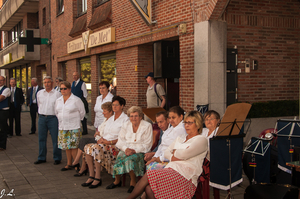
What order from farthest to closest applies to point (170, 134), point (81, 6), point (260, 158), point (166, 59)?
1. point (81, 6)
2. point (166, 59)
3. point (170, 134)
4. point (260, 158)

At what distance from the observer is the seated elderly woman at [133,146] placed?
5414 mm

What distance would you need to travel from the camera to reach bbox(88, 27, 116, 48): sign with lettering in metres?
12.1

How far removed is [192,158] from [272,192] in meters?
1.07

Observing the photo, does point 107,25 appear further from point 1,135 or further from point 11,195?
point 11,195

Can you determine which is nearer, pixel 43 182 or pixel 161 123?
pixel 161 123

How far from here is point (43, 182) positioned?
5949mm

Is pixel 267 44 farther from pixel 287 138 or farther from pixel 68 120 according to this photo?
pixel 68 120

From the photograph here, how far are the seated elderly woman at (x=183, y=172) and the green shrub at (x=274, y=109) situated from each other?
4.06 m

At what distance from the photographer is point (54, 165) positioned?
7.27 m

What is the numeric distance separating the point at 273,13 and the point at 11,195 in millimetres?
7445

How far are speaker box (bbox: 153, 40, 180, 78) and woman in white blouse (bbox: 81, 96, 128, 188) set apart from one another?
2111mm

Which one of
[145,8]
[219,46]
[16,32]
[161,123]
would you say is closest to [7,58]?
[16,32]

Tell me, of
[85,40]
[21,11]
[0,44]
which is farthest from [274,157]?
[0,44]

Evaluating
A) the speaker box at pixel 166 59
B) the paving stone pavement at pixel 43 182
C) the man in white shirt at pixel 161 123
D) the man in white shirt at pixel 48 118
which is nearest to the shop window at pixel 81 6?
the speaker box at pixel 166 59
